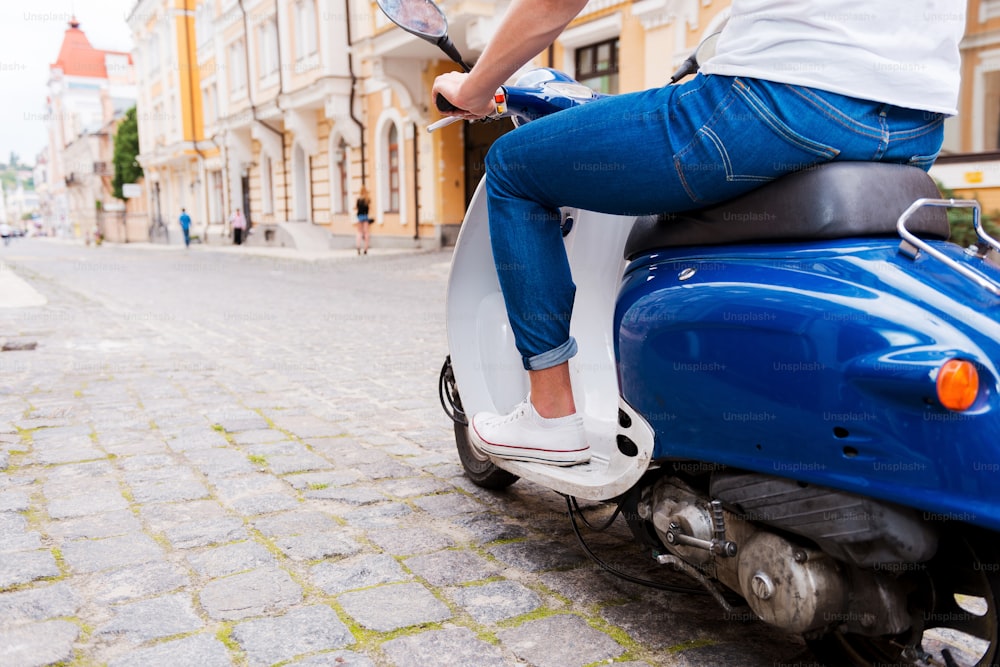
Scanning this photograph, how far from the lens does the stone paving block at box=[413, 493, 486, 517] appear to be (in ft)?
9.21

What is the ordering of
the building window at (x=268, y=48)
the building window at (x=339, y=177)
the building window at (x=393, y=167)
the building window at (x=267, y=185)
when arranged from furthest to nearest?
the building window at (x=267, y=185) < the building window at (x=268, y=48) < the building window at (x=339, y=177) < the building window at (x=393, y=167)

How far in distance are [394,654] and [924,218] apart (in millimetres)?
1431

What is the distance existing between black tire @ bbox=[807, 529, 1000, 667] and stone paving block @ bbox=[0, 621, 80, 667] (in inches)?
65.4

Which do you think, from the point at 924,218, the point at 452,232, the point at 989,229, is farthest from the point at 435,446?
the point at 452,232

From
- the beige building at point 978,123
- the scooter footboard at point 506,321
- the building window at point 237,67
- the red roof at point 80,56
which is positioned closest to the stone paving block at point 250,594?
the scooter footboard at point 506,321

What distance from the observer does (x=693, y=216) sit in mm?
1774

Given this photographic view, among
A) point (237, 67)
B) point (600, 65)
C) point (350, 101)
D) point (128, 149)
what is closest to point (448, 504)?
point (600, 65)

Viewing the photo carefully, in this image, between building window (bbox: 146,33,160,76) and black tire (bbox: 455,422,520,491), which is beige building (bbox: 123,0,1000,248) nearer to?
building window (bbox: 146,33,160,76)

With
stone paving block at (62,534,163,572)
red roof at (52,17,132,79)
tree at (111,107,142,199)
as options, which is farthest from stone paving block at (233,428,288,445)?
red roof at (52,17,132,79)

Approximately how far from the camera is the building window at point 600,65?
1469cm

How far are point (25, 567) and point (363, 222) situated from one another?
19356mm

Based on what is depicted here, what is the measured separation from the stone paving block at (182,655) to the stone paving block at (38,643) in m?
0.15

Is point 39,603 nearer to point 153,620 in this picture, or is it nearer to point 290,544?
point 153,620

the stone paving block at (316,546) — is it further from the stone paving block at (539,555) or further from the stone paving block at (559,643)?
the stone paving block at (559,643)
